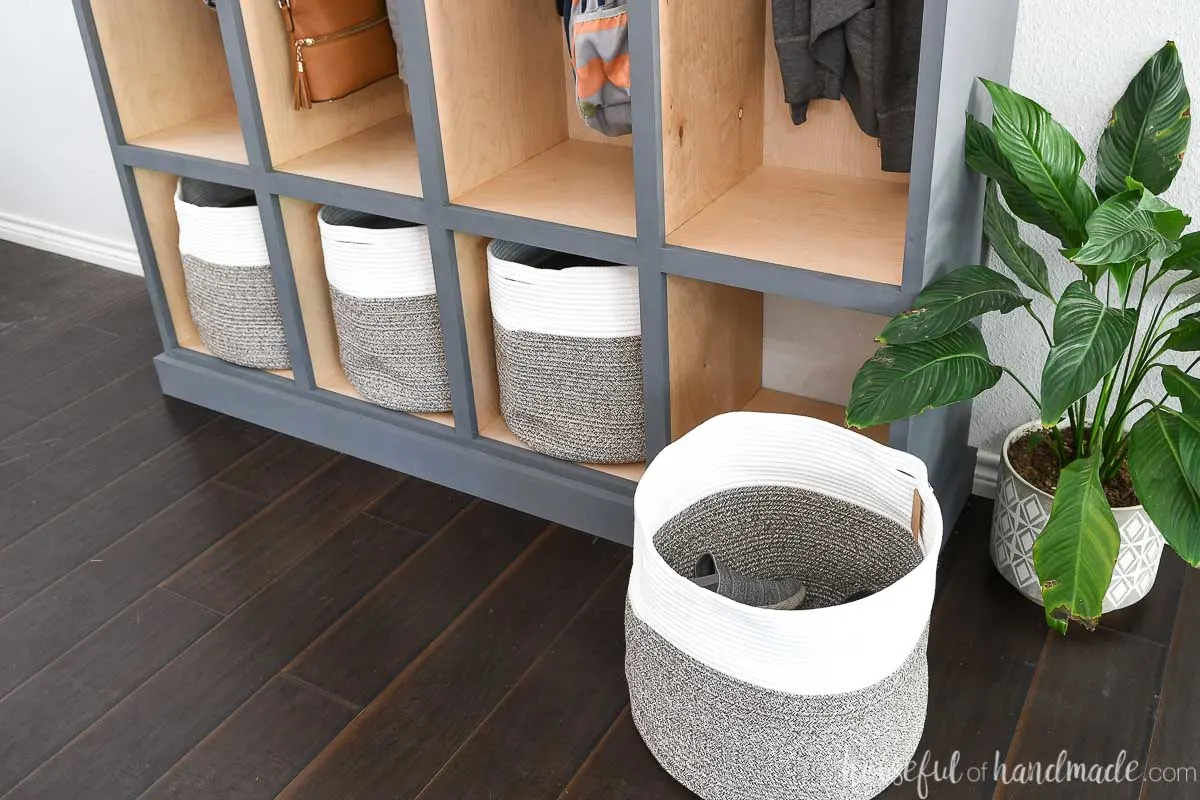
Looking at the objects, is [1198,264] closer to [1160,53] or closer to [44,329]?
[1160,53]

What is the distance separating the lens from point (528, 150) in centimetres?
221

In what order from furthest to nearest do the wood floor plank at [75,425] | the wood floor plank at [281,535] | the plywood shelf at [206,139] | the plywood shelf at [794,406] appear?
the wood floor plank at [75,425] < the plywood shelf at [206,139] < the plywood shelf at [794,406] < the wood floor plank at [281,535]

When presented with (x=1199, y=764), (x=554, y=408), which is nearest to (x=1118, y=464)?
(x=1199, y=764)

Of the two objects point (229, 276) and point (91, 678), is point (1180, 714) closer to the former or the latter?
point (91, 678)

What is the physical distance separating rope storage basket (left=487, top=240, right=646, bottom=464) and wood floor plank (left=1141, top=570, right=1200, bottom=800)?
0.93 meters

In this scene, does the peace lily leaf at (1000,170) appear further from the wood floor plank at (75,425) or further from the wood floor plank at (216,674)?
the wood floor plank at (75,425)

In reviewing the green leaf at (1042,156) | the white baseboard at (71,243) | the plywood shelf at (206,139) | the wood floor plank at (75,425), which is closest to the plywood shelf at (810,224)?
the green leaf at (1042,156)

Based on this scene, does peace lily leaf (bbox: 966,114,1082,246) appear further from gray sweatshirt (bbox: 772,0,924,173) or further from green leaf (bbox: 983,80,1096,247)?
gray sweatshirt (bbox: 772,0,924,173)

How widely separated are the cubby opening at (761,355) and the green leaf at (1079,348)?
652mm

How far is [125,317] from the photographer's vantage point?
3100 millimetres

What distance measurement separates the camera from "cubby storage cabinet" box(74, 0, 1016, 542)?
1.72 meters

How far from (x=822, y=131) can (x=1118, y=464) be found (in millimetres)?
755

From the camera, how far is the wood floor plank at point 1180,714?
1.59 m

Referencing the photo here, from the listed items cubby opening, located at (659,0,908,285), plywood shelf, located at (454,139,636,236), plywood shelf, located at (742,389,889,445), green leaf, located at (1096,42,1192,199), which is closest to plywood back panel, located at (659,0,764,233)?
cubby opening, located at (659,0,908,285)
